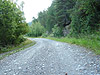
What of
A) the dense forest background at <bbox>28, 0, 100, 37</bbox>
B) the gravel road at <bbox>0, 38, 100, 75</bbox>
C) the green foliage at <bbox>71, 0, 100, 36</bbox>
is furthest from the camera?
the dense forest background at <bbox>28, 0, 100, 37</bbox>

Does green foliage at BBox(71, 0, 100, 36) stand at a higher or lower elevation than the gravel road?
higher

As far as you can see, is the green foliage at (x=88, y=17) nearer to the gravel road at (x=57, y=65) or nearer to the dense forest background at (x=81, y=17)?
the dense forest background at (x=81, y=17)

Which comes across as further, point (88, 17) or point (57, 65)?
point (88, 17)

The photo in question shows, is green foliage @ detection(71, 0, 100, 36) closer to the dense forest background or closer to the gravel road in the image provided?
the dense forest background

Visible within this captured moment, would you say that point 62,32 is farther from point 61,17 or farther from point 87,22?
point 87,22

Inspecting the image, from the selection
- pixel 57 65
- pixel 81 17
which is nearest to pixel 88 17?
pixel 81 17

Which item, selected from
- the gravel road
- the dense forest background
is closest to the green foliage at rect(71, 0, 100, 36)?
the dense forest background

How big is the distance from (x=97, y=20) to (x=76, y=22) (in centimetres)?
382

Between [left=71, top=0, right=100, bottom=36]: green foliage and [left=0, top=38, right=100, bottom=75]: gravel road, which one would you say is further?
[left=71, top=0, right=100, bottom=36]: green foliage

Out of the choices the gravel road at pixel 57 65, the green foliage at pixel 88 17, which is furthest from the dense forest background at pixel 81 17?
the gravel road at pixel 57 65

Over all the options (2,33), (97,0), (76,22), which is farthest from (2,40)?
(97,0)

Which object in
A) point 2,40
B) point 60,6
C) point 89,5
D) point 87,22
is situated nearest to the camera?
point 89,5

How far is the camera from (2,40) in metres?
13.6

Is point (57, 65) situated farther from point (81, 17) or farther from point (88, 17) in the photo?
point (81, 17)
